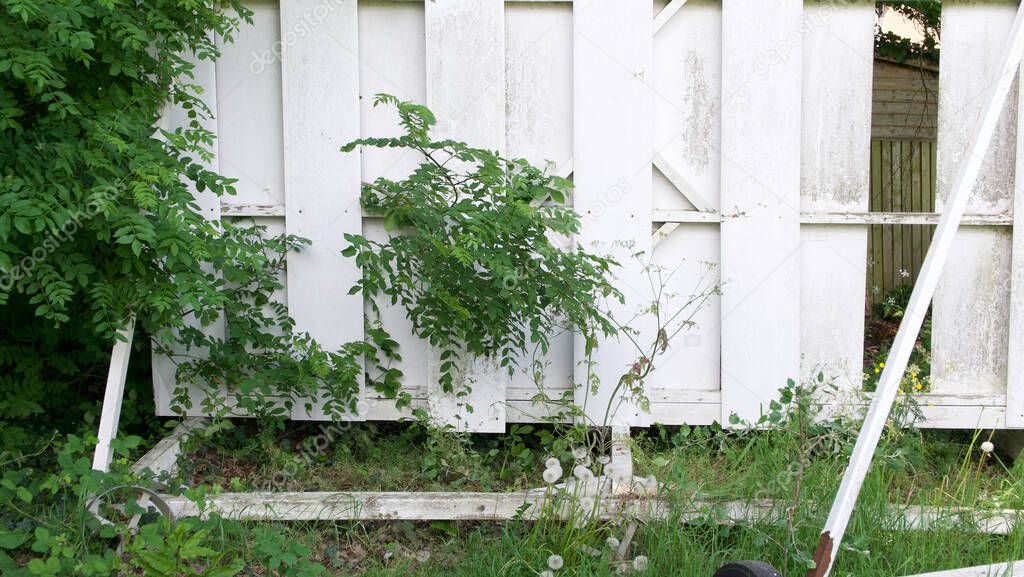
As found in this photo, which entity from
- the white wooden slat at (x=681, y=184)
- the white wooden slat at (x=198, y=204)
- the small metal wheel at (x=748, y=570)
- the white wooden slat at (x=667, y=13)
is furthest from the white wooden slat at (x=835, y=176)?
the white wooden slat at (x=198, y=204)

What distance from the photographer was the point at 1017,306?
11.7ft

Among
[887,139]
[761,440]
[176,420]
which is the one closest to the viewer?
[761,440]

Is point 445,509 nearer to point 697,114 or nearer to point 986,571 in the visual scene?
point 986,571

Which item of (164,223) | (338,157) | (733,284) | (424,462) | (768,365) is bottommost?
(424,462)

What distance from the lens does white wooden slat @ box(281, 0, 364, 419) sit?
3.51 metres

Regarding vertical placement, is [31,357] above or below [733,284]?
below

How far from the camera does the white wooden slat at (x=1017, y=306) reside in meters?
3.49

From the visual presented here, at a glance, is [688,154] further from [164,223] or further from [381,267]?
[164,223]

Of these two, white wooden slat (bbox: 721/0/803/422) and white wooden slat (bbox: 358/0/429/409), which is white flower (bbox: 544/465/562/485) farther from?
white wooden slat (bbox: 358/0/429/409)

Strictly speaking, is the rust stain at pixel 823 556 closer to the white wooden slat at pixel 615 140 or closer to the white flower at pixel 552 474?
the white flower at pixel 552 474

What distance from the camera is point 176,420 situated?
3.85 metres

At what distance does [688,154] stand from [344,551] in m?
2.21

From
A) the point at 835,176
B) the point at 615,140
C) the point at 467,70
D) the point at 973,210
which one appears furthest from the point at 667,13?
the point at 973,210

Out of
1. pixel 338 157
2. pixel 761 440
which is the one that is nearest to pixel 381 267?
pixel 338 157
